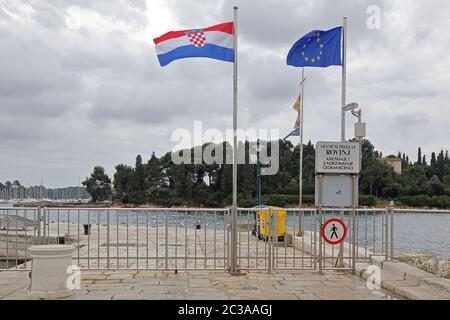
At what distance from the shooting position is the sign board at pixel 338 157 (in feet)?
32.7

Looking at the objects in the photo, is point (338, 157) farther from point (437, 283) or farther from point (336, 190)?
point (437, 283)

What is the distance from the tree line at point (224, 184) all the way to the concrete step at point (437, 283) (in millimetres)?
57977

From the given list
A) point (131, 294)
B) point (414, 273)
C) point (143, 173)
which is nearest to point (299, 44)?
point (414, 273)

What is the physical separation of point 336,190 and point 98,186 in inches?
3799

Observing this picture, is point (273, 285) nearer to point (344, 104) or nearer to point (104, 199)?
point (344, 104)

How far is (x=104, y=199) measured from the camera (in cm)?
10188

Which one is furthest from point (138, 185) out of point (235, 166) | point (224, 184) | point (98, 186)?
point (235, 166)

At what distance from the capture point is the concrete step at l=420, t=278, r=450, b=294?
313 inches

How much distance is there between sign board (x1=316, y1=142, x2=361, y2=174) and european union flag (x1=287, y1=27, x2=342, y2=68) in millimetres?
2526

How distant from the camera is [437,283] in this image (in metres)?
8.12

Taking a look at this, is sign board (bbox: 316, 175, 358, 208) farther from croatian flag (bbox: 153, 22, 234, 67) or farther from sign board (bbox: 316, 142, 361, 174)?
croatian flag (bbox: 153, 22, 234, 67)

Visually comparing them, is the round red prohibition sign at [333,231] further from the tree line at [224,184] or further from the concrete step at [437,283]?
the tree line at [224,184]

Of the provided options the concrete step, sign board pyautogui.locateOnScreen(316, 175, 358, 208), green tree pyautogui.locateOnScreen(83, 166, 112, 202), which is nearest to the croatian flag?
sign board pyautogui.locateOnScreen(316, 175, 358, 208)
